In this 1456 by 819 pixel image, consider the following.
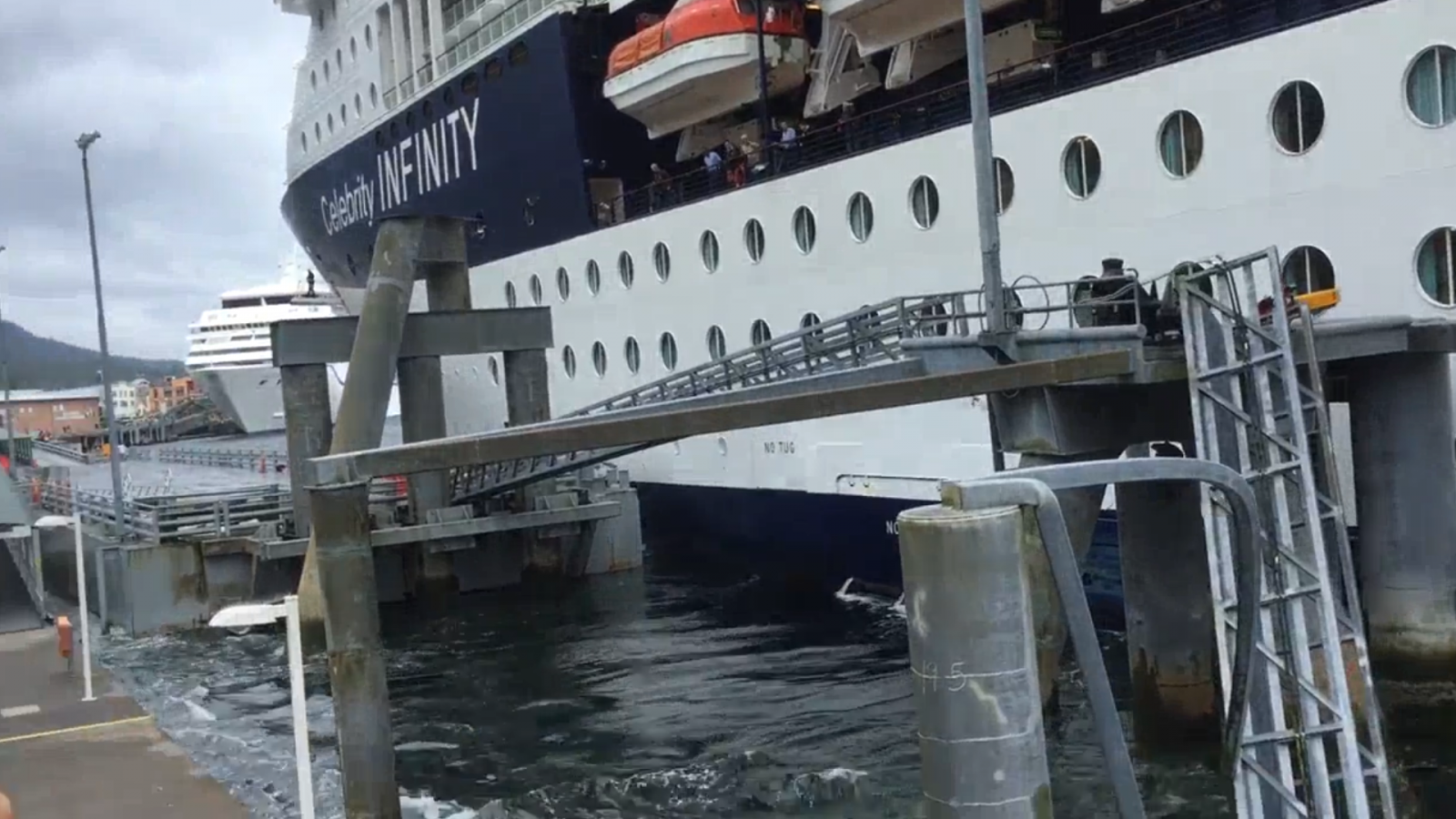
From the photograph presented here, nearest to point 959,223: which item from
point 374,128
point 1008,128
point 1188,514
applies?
point 1008,128

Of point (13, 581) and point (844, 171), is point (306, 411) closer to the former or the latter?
point (13, 581)

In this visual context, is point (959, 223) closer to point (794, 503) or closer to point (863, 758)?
point (794, 503)

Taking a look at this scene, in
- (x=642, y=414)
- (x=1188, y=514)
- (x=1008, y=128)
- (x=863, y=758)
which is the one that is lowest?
(x=863, y=758)

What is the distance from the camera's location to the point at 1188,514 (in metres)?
11.5

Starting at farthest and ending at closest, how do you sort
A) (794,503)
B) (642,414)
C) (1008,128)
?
(794,503) < (1008,128) < (642,414)

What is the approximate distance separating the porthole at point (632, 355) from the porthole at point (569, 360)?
2.02m

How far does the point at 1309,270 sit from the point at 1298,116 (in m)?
1.59

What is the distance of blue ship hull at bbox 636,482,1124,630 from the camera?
16.3 metres

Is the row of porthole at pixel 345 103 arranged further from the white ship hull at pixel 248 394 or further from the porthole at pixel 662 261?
the white ship hull at pixel 248 394

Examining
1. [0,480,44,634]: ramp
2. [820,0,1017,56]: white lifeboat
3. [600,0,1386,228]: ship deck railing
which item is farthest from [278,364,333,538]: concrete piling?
[820,0,1017,56]: white lifeboat

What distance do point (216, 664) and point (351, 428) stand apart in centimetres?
390

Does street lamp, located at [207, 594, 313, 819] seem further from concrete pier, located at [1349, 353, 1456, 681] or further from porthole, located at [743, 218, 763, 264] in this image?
porthole, located at [743, 218, 763, 264]

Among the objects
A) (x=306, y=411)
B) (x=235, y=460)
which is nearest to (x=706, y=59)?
(x=306, y=411)

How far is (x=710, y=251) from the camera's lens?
21.9 m
